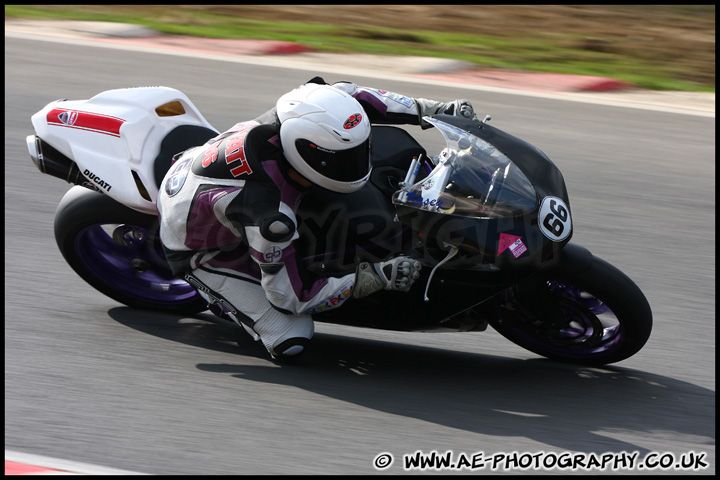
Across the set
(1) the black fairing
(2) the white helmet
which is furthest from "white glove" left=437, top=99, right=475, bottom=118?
(2) the white helmet

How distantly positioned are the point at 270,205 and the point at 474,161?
871 mm

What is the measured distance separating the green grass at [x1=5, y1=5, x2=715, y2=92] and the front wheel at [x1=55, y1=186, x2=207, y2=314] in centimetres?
542

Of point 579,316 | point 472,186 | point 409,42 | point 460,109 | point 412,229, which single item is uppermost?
point 460,109

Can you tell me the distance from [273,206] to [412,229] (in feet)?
1.96

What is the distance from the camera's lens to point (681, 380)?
13.5 feet

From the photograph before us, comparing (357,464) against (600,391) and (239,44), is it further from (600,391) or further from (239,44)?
(239,44)

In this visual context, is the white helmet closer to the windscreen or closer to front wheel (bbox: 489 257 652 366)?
the windscreen

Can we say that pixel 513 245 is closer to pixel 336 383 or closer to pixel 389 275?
pixel 389 275

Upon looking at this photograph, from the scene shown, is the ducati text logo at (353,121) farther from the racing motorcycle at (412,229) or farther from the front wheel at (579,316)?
the front wheel at (579,316)

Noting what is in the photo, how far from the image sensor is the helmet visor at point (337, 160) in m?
3.63

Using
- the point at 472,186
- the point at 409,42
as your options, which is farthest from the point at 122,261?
the point at 409,42

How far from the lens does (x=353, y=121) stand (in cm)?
366

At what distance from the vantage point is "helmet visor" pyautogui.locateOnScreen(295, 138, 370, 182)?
3.63 meters

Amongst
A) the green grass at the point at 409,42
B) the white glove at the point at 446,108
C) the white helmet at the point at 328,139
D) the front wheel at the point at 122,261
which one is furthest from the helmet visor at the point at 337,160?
the green grass at the point at 409,42
